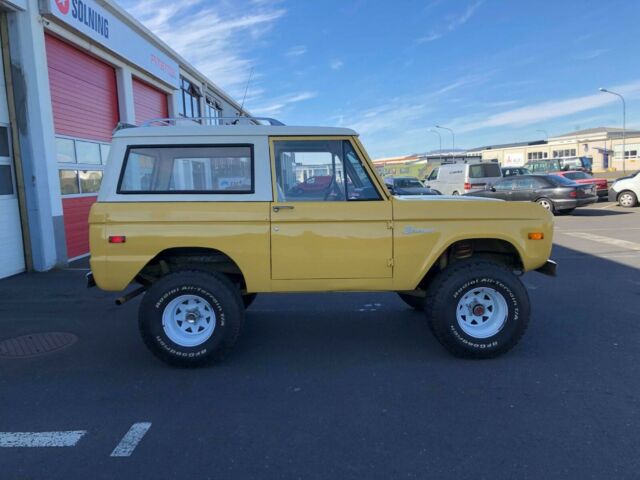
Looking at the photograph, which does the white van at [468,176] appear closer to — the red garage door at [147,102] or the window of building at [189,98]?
the window of building at [189,98]

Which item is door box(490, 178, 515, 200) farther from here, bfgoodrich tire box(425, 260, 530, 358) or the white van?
bfgoodrich tire box(425, 260, 530, 358)

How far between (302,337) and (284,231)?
1485 millimetres

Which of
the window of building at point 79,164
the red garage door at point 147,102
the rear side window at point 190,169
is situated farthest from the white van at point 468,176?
the rear side window at point 190,169

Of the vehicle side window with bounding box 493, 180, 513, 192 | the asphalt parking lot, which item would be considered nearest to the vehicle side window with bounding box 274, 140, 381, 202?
the asphalt parking lot

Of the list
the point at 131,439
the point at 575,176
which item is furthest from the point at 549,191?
the point at 131,439

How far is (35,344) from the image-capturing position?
16.3 feet

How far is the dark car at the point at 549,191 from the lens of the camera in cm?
1611

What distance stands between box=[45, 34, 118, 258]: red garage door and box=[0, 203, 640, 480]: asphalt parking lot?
4419 mm

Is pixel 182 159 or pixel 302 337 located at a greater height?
pixel 182 159

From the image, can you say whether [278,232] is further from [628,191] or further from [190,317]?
[628,191]

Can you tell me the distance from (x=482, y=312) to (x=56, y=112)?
892cm

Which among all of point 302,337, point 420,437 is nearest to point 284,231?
point 302,337

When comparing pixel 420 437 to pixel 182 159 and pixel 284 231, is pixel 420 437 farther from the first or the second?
pixel 182 159

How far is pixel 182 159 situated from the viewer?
4266 millimetres
